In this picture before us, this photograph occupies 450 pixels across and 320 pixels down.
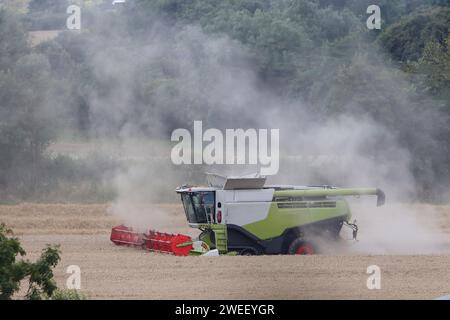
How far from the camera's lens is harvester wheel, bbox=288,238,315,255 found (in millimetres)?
21234

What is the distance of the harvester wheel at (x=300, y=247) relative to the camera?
21.2m

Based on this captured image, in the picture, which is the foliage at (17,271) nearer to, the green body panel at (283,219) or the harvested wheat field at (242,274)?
the harvested wheat field at (242,274)

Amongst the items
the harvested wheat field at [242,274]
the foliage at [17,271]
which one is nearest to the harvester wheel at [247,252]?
the harvested wheat field at [242,274]

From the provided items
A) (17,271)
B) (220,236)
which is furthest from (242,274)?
(17,271)

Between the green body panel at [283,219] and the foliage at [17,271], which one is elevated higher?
the green body panel at [283,219]

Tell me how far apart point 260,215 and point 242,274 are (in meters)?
3.09

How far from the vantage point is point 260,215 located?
825 inches

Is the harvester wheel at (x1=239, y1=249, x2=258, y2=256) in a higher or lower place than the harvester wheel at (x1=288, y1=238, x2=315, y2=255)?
lower

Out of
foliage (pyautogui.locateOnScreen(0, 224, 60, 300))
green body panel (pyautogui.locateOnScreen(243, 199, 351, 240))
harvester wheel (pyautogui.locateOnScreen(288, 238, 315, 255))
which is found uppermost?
green body panel (pyautogui.locateOnScreen(243, 199, 351, 240))

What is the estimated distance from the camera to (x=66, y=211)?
2988 centimetres

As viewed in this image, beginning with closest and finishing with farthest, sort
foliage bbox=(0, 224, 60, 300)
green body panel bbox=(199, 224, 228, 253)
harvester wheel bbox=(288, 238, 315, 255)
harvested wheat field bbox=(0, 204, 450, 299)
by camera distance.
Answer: foliage bbox=(0, 224, 60, 300), harvested wheat field bbox=(0, 204, 450, 299), green body panel bbox=(199, 224, 228, 253), harvester wheel bbox=(288, 238, 315, 255)

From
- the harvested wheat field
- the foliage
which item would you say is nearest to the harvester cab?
the harvested wheat field

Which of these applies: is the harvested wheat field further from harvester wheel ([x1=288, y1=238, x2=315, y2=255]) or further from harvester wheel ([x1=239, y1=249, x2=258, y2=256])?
harvester wheel ([x1=239, y1=249, x2=258, y2=256])
